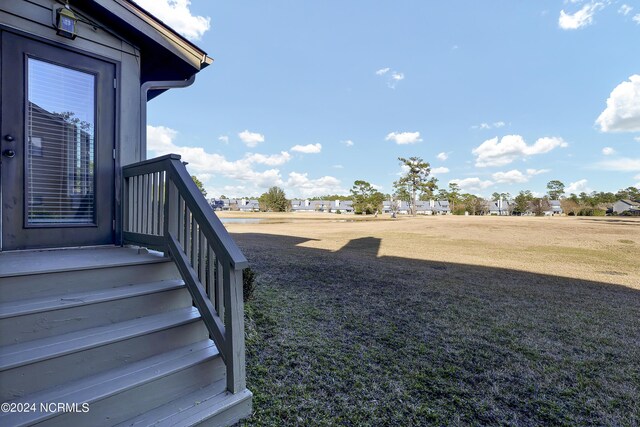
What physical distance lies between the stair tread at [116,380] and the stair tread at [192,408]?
0.17 meters

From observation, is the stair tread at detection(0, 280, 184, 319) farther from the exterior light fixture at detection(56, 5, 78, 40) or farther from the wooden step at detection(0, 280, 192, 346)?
the exterior light fixture at detection(56, 5, 78, 40)

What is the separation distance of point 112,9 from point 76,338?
3.15 metres

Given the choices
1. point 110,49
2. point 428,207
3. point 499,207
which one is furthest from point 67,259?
point 499,207

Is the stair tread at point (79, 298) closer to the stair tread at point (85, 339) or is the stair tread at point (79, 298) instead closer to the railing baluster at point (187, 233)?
the stair tread at point (85, 339)

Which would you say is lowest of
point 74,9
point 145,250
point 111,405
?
point 111,405

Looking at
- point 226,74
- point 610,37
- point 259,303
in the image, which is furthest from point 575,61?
point 259,303

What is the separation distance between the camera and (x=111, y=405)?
1563mm

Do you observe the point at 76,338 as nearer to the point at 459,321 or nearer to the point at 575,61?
the point at 459,321

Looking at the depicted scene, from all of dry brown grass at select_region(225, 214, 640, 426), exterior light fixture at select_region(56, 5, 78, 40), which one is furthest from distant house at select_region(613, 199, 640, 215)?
exterior light fixture at select_region(56, 5, 78, 40)

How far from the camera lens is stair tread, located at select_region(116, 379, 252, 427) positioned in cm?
159

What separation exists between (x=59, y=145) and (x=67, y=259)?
130 cm

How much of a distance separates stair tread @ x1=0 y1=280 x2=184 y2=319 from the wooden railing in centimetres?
24

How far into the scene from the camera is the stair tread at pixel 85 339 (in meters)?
1.54

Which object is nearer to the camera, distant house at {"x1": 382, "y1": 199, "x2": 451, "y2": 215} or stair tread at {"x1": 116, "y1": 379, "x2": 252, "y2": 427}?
stair tread at {"x1": 116, "y1": 379, "x2": 252, "y2": 427}
